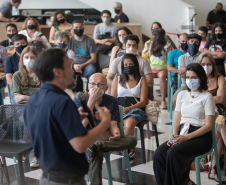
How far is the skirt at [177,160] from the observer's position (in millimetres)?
2039

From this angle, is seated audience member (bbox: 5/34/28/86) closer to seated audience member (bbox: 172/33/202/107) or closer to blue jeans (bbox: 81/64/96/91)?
blue jeans (bbox: 81/64/96/91)

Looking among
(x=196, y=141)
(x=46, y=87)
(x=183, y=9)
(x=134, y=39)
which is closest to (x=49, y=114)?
(x=46, y=87)

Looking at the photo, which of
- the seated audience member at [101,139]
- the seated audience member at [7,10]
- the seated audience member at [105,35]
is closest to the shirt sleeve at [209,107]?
the seated audience member at [101,139]

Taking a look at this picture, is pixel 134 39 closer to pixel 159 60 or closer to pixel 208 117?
pixel 159 60

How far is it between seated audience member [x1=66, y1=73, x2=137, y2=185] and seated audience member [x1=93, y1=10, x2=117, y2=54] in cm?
321

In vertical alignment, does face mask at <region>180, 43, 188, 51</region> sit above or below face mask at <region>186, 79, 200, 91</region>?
above

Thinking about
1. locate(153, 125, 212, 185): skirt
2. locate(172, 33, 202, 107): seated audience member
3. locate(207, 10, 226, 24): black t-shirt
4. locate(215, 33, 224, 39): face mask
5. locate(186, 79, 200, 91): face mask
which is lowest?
locate(153, 125, 212, 185): skirt

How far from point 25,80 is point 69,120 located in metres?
1.88

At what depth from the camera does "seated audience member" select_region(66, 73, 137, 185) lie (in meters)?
1.98

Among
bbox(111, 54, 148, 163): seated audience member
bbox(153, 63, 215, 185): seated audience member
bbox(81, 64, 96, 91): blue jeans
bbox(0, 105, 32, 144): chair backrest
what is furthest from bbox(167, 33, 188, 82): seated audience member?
bbox(0, 105, 32, 144): chair backrest

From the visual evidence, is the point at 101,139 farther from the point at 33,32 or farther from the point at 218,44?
the point at 33,32

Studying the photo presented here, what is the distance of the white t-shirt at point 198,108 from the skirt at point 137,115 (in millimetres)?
560

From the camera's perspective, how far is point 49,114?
117 centimetres

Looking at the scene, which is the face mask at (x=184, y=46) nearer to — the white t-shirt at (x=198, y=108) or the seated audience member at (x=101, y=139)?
the white t-shirt at (x=198, y=108)
